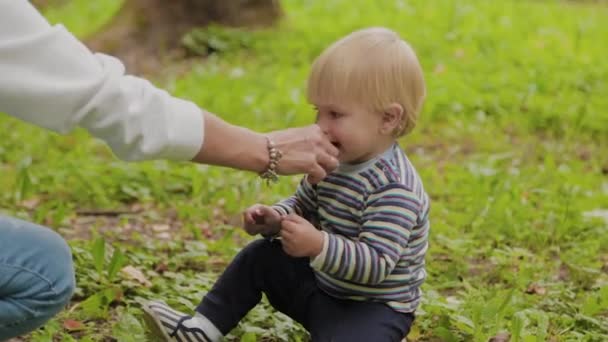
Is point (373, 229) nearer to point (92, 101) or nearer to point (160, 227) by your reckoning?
point (92, 101)

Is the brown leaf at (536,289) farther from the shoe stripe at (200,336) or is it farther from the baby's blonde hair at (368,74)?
the shoe stripe at (200,336)

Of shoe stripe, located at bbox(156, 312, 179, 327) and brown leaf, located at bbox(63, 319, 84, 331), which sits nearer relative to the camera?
shoe stripe, located at bbox(156, 312, 179, 327)

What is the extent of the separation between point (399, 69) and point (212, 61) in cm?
492

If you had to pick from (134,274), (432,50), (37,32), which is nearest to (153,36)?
(432,50)

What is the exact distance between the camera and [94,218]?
4254 millimetres

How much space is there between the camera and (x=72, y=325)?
305 cm

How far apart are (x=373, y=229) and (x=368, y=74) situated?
41 cm

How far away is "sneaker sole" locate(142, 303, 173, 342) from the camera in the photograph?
2.82 m

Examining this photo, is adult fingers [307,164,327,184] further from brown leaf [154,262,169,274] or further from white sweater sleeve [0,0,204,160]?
brown leaf [154,262,169,274]

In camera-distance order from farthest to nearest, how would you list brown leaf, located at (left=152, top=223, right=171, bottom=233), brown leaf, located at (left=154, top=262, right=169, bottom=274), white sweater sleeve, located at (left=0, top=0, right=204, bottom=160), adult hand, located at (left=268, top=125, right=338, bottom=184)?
1. brown leaf, located at (left=152, top=223, right=171, bottom=233)
2. brown leaf, located at (left=154, top=262, right=169, bottom=274)
3. adult hand, located at (left=268, top=125, right=338, bottom=184)
4. white sweater sleeve, located at (left=0, top=0, right=204, bottom=160)

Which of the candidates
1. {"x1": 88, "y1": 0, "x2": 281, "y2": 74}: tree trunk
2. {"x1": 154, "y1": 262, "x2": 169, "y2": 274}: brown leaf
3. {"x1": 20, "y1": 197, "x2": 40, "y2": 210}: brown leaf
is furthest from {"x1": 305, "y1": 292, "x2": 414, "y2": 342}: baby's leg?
{"x1": 88, "y1": 0, "x2": 281, "y2": 74}: tree trunk

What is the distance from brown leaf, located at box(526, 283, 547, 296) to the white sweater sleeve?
1.59 metres

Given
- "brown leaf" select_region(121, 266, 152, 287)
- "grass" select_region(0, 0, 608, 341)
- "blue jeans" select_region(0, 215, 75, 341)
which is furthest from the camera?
"brown leaf" select_region(121, 266, 152, 287)

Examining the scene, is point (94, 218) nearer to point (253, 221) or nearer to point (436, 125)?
point (253, 221)
